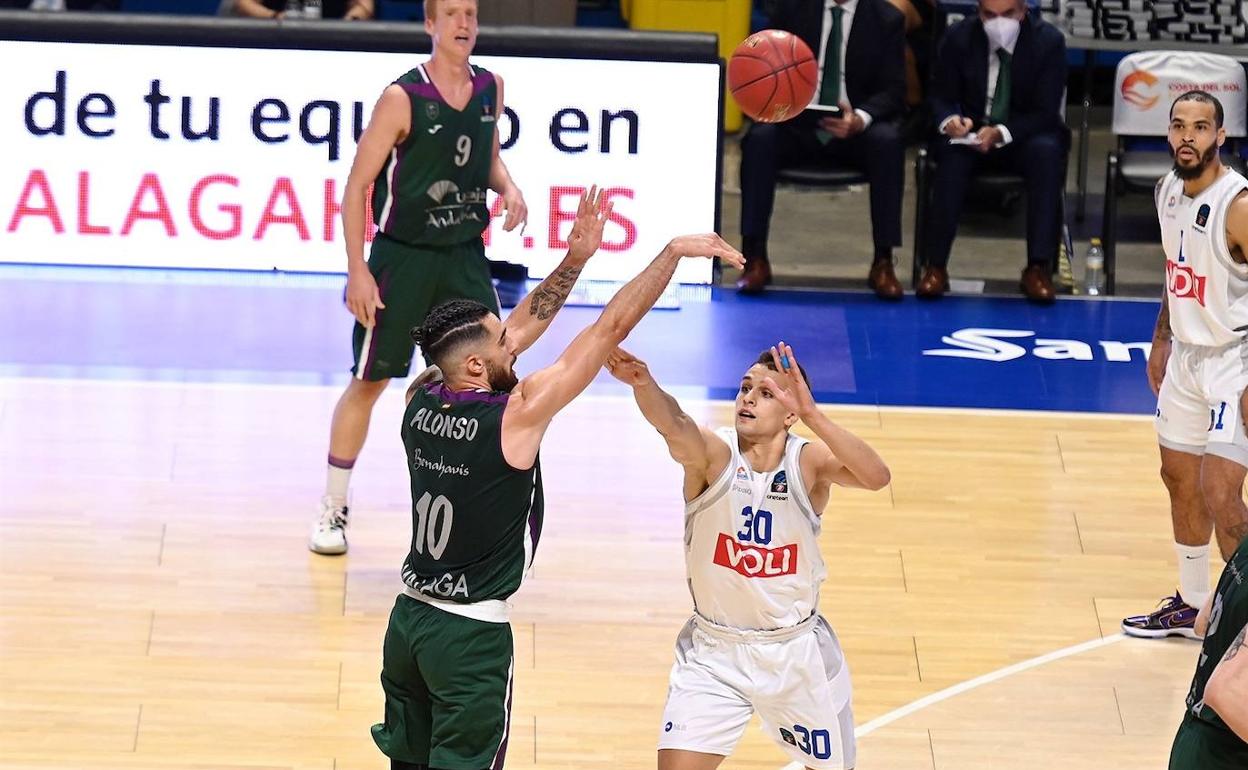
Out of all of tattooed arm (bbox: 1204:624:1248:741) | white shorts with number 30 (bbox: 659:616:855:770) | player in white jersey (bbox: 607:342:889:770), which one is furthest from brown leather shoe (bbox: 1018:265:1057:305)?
tattooed arm (bbox: 1204:624:1248:741)

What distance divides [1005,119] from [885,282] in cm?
116

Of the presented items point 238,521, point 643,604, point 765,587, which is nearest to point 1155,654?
point 643,604

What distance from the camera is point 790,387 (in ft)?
16.9

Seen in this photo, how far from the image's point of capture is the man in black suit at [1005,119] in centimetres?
1111

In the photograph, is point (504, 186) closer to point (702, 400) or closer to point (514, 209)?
point (514, 209)

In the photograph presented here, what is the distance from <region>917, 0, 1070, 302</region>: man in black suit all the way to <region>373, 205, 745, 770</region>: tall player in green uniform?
20.9ft

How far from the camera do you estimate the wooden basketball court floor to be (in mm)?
6426

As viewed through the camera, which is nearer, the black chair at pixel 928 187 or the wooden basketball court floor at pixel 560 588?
the wooden basketball court floor at pixel 560 588

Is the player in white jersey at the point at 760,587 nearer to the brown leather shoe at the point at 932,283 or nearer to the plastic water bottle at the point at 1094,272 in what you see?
the brown leather shoe at the point at 932,283

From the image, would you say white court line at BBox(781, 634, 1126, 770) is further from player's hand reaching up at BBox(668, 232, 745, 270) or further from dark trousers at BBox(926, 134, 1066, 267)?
dark trousers at BBox(926, 134, 1066, 267)

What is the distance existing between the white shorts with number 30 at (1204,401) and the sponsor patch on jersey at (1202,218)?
427mm

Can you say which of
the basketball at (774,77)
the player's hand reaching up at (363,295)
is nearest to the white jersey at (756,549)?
the player's hand reaching up at (363,295)

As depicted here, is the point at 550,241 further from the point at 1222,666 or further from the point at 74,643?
the point at 1222,666

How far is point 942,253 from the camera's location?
11211mm
